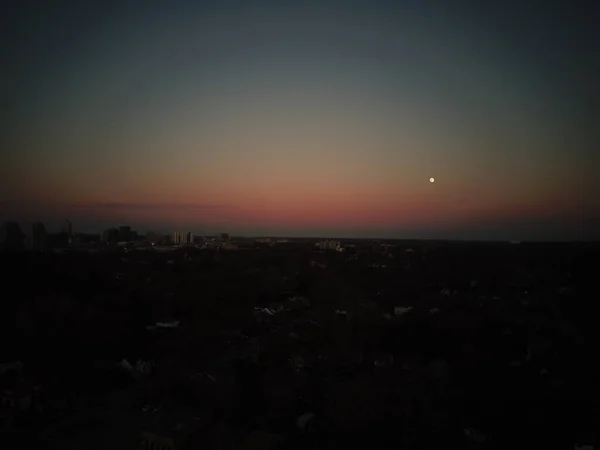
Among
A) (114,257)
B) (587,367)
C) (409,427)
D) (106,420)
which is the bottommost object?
(106,420)

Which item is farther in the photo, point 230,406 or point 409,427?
point 230,406

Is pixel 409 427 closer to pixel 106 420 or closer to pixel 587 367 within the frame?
pixel 587 367

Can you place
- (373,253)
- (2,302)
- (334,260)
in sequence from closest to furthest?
(2,302) → (334,260) → (373,253)

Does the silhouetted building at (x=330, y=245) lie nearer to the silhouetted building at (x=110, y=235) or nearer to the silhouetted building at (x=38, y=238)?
the silhouetted building at (x=110, y=235)

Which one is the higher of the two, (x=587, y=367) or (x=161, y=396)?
(x=587, y=367)

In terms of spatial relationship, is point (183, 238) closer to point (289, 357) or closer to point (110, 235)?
point (110, 235)

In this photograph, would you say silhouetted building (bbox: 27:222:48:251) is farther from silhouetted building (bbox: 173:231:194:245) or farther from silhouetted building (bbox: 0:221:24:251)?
silhouetted building (bbox: 173:231:194:245)

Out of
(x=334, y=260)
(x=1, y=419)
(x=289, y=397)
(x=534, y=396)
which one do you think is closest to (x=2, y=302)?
(x=1, y=419)
